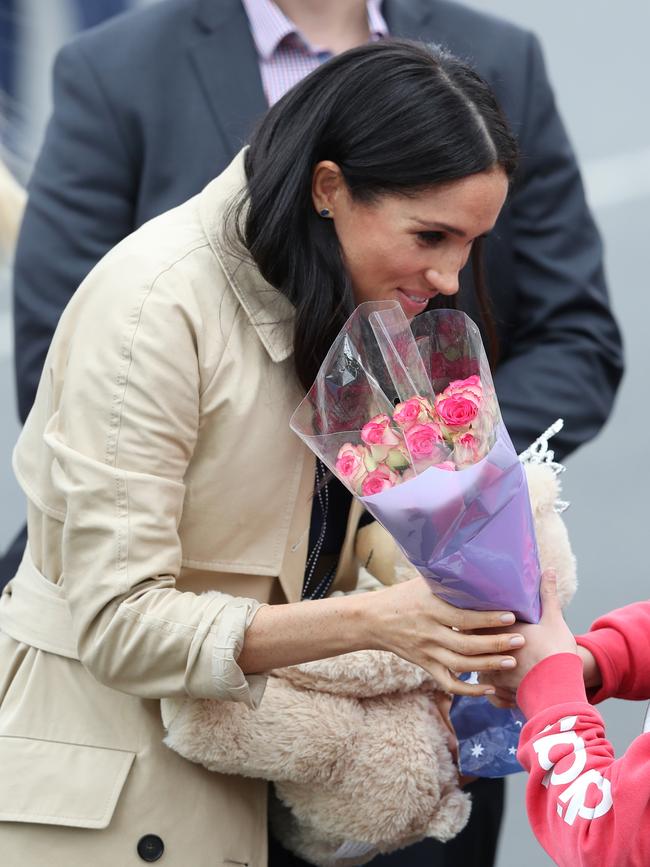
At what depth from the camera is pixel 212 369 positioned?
2.26 metres

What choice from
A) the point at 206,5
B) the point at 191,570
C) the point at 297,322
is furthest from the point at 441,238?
the point at 206,5

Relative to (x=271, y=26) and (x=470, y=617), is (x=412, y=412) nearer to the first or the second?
(x=470, y=617)

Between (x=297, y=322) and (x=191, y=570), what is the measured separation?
0.40 metres

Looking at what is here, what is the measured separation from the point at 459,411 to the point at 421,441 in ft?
0.22

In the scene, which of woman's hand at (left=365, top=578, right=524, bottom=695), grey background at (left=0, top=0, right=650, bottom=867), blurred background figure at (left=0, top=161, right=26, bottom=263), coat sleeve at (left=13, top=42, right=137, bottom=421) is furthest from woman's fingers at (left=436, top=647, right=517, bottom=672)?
grey background at (left=0, top=0, right=650, bottom=867)

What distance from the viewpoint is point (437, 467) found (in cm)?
200

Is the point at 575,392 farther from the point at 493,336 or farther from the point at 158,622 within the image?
the point at 158,622

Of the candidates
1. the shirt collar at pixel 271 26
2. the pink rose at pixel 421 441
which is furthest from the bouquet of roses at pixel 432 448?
A: the shirt collar at pixel 271 26

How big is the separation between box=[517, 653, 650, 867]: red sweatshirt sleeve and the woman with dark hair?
10 centimetres

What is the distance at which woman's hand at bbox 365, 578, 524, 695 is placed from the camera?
2141mm

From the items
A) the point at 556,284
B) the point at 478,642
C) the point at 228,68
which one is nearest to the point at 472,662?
the point at 478,642

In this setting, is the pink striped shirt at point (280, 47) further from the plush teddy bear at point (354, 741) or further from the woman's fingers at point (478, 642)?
the woman's fingers at point (478, 642)

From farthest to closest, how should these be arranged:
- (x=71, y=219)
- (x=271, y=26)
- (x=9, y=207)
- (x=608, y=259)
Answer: (x=608, y=259) < (x=9, y=207) < (x=271, y=26) < (x=71, y=219)

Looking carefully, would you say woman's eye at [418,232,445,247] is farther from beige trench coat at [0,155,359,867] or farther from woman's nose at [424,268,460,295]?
beige trench coat at [0,155,359,867]
